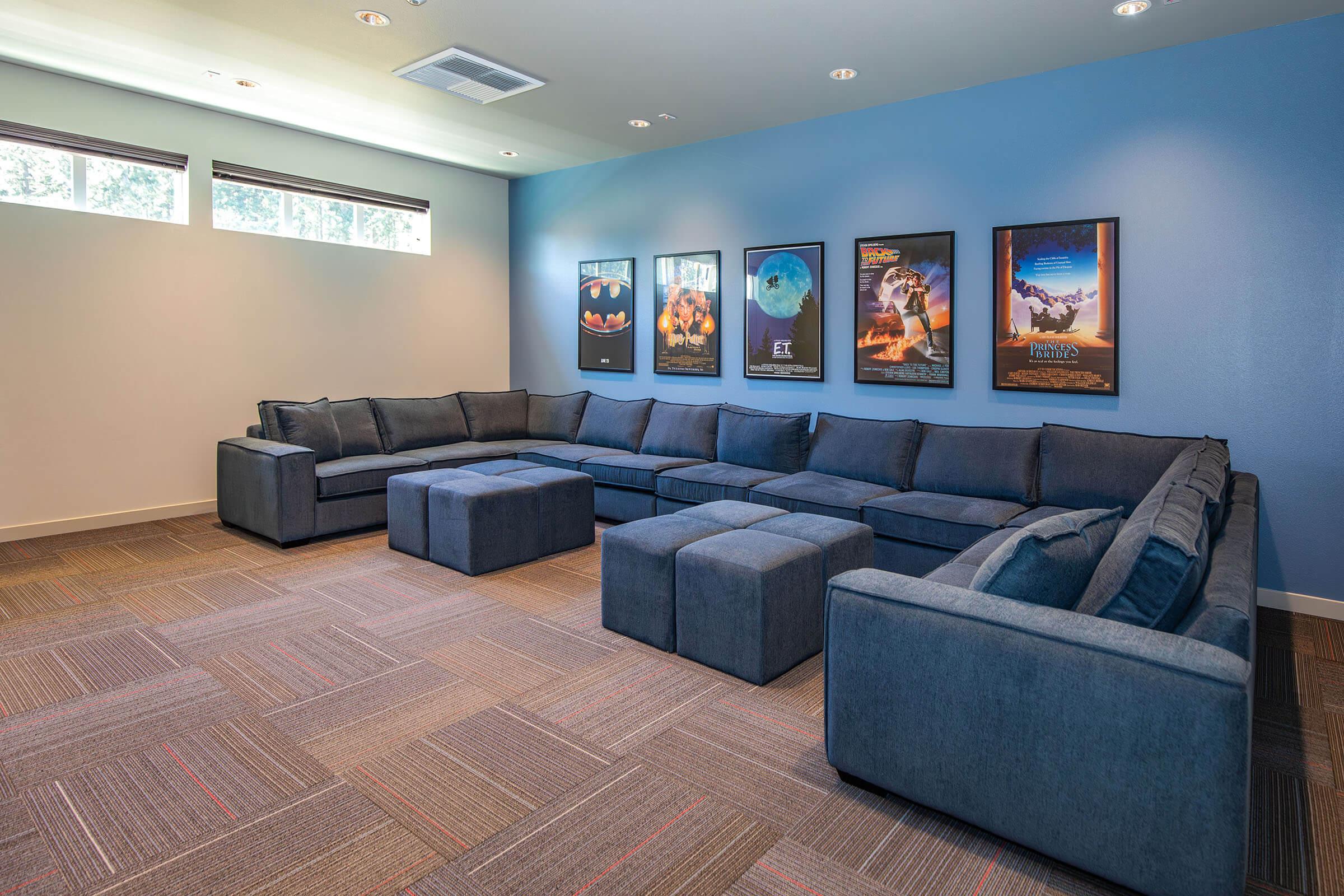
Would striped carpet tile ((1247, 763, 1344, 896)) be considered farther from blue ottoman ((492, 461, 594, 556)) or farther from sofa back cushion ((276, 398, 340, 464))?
sofa back cushion ((276, 398, 340, 464))

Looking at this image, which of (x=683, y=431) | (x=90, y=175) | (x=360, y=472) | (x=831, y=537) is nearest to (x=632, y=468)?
(x=683, y=431)

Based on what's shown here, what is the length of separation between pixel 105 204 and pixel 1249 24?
6391 millimetres

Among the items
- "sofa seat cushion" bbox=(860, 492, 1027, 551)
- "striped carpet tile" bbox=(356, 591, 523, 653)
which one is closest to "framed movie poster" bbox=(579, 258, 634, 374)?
"sofa seat cushion" bbox=(860, 492, 1027, 551)

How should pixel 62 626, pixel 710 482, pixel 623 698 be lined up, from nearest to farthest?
1. pixel 623 698
2. pixel 62 626
3. pixel 710 482

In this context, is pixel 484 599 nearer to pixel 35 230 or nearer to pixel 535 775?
pixel 535 775

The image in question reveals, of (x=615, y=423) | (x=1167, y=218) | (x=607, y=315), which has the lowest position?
(x=615, y=423)

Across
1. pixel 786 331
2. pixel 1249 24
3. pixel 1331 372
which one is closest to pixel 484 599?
pixel 786 331

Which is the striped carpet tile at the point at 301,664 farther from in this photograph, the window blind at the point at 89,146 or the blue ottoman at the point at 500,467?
→ the window blind at the point at 89,146

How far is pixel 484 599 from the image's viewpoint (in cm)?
375

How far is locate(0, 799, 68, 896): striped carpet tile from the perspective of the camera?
1736 millimetres

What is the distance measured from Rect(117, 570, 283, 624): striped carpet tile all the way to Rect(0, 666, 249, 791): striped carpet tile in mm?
768

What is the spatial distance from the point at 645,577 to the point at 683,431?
2.41 m

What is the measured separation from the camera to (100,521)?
4.99 metres

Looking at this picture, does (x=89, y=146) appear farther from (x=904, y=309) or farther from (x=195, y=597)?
(x=904, y=309)
